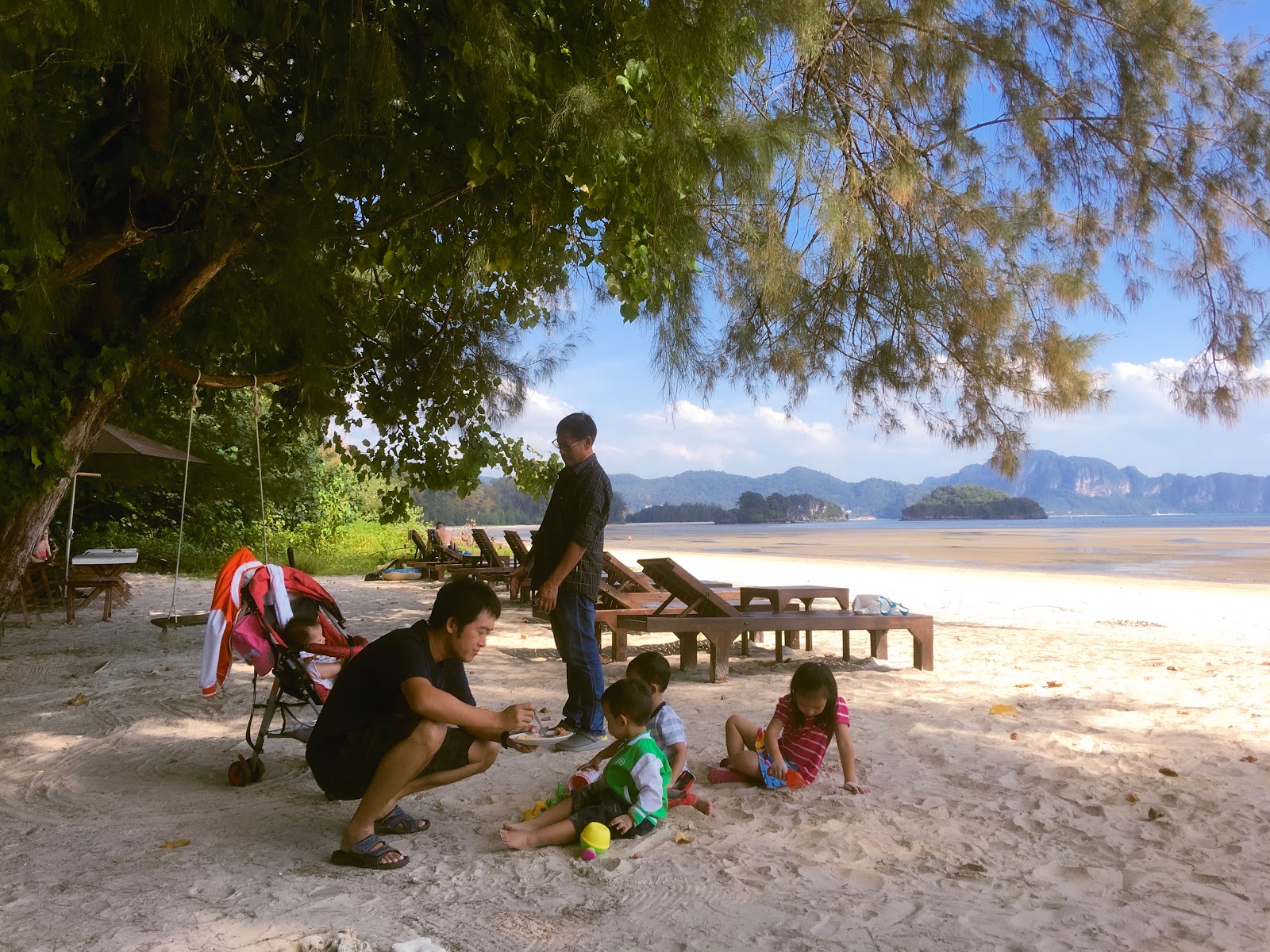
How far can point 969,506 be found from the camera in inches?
3757

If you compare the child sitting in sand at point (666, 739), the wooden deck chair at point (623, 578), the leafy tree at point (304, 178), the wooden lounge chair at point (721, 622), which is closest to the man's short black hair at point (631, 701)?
the child sitting in sand at point (666, 739)

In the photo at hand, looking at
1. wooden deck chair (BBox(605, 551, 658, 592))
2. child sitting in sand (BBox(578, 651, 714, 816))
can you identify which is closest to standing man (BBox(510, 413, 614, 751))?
child sitting in sand (BBox(578, 651, 714, 816))

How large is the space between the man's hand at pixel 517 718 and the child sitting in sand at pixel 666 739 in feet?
2.00

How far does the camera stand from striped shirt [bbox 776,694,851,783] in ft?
12.5

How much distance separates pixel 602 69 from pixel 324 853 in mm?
3627

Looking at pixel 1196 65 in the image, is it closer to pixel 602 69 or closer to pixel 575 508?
pixel 602 69

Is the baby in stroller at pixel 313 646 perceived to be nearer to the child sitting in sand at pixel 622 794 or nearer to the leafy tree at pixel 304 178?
the child sitting in sand at pixel 622 794

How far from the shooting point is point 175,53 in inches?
146

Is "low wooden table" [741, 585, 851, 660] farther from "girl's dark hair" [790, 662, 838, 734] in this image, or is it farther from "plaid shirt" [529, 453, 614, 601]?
"girl's dark hair" [790, 662, 838, 734]

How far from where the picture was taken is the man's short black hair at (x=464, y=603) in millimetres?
3043

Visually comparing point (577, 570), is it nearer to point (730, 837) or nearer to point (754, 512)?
point (730, 837)

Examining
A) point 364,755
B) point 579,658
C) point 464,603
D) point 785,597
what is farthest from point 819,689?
point 785,597

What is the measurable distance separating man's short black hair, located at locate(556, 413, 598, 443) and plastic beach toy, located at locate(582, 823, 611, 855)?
2.00 metres

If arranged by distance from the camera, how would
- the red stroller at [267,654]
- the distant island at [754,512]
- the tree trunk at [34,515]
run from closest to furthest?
the red stroller at [267,654] < the tree trunk at [34,515] < the distant island at [754,512]
